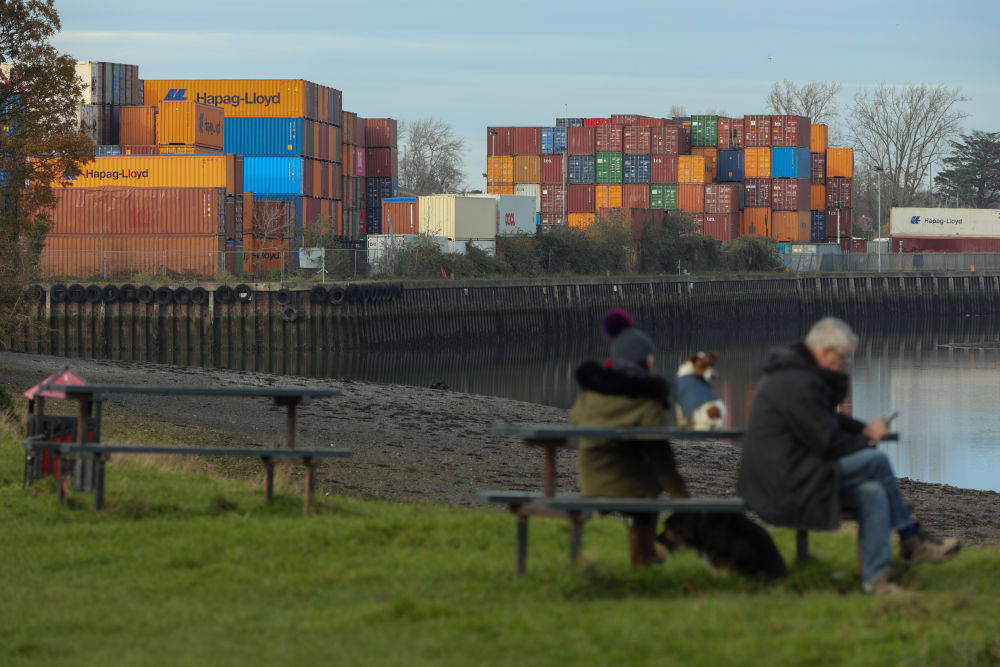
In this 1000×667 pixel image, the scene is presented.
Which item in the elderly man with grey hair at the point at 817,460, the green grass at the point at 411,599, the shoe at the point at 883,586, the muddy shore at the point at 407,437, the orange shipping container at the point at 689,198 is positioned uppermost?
the orange shipping container at the point at 689,198

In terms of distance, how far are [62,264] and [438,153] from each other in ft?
252

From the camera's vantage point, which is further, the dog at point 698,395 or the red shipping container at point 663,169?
the red shipping container at point 663,169

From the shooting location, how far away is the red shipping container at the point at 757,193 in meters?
79.5

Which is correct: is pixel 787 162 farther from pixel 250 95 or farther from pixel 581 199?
pixel 250 95

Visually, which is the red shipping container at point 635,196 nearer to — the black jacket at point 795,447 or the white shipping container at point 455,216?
the white shipping container at point 455,216

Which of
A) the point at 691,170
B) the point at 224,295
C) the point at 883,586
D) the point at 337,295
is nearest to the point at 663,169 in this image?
the point at 691,170

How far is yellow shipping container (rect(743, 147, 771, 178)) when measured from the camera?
259 feet

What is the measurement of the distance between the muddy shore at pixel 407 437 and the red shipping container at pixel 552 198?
44.3m

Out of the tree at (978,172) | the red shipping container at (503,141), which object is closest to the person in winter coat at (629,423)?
the red shipping container at (503,141)

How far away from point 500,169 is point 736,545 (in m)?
75.6

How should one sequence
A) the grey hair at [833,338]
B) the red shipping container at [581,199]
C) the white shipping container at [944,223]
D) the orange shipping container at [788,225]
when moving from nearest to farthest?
the grey hair at [833,338], the red shipping container at [581,199], the orange shipping container at [788,225], the white shipping container at [944,223]

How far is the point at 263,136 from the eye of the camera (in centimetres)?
5866

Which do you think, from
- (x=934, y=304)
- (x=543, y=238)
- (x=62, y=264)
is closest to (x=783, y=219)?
(x=934, y=304)

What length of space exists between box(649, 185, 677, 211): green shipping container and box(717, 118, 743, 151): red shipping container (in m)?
5.60
